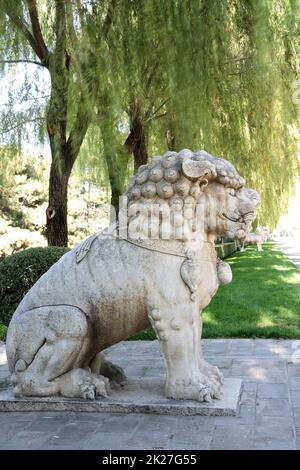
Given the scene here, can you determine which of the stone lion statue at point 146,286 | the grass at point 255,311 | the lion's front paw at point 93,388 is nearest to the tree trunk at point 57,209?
the grass at point 255,311

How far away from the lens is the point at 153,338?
253 inches

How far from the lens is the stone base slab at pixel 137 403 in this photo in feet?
10.9

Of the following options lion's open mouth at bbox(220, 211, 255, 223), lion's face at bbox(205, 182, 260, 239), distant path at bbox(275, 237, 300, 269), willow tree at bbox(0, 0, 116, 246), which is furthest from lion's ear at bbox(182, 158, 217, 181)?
distant path at bbox(275, 237, 300, 269)

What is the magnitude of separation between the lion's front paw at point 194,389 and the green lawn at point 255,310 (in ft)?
9.10

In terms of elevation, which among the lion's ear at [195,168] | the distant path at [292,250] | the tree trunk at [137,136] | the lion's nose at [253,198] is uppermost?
the tree trunk at [137,136]

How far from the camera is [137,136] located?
742 centimetres

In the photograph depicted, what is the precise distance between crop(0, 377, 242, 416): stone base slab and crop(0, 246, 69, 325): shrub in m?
3.64

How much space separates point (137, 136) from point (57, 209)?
6.41 feet

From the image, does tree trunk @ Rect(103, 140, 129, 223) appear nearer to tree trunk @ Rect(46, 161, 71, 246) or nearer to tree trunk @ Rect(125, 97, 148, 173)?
tree trunk @ Rect(125, 97, 148, 173)

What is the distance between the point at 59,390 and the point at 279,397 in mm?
1513

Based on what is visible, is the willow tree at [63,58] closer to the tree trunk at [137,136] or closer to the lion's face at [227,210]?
the tree trunk at [137,136]

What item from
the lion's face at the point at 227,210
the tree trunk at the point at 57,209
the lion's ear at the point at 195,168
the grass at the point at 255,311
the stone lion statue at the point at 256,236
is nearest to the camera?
the lion's ear at the point at 195,168

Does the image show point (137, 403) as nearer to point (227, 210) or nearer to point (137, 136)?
point (227, 210)
